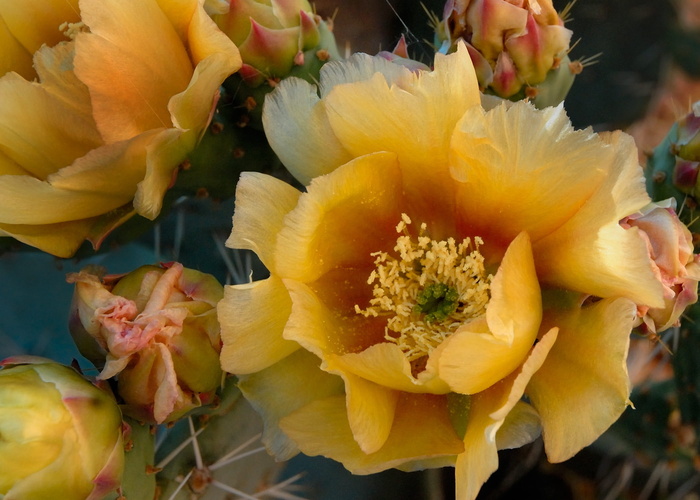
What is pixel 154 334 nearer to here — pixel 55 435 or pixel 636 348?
pixel 55 435

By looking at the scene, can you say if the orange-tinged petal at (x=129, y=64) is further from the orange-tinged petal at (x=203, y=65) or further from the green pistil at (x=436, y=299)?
the green pistil at (x=436, y=299)

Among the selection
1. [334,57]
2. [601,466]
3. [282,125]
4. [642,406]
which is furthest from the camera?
[601,466]

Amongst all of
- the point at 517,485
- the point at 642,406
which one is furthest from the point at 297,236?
the point at 517,485

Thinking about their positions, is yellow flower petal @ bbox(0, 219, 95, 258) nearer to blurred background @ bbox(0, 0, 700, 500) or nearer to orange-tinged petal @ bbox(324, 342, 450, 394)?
blurred background @ bbox(0, 0, 700, 500)

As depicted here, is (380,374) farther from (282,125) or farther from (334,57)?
(334,57)

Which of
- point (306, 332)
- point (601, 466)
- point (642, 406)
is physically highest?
point (306, 332)

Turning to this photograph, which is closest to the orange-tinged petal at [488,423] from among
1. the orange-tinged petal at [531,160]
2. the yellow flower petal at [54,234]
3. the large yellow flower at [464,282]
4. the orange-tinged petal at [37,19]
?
the large yellow flower at [464,282]

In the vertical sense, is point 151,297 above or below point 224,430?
above
